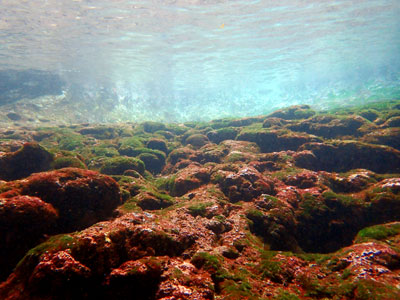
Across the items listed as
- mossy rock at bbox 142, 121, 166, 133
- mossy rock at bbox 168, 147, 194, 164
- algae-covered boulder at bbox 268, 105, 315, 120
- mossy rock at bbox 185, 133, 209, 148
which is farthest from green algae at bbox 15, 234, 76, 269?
algae-covered boulder at bbox 268, 105, 315, 120

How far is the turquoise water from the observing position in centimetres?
2259

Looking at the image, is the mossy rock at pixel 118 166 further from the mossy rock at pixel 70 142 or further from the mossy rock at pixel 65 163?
the mossy rock at pixel 70 142

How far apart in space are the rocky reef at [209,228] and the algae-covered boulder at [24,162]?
0.04 meters

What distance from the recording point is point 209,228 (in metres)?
5.44

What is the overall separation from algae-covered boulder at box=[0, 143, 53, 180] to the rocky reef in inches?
1.4

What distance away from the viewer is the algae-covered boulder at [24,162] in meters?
7.12

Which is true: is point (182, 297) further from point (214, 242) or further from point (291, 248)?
point (291, 248)

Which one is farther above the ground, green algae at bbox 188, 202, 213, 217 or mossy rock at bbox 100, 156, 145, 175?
green algae at bbox 188, 202, 213, 217

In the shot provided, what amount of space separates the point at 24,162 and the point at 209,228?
23.4 feet

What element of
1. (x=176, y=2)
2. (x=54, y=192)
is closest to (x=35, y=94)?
(x=176, y=2)

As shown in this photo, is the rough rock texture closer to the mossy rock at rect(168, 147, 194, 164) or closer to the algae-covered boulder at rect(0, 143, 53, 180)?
the algae-covered boulder at rect(0, 143, 53, 180)

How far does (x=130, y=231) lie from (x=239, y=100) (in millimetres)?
49026

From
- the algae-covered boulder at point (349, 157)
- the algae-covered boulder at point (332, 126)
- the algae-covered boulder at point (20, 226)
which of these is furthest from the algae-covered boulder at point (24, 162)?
the algae-covered boulder at point (332, 126)

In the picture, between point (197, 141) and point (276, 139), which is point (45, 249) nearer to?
point (276, 139)
